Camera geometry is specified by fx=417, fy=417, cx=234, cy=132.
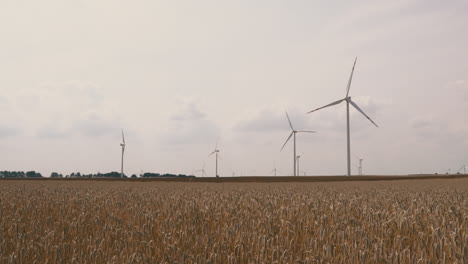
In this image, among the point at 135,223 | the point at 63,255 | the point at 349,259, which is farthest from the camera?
the point at 135,223

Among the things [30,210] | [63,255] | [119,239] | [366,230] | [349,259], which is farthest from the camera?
[30,210]

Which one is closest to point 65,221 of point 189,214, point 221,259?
point 189,214

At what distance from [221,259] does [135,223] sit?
4.75 m

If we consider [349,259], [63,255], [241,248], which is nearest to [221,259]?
[241,248]

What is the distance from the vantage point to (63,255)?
20.5ft

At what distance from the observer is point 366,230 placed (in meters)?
8.31

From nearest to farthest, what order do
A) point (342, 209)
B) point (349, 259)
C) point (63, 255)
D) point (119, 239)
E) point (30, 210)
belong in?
point (349, 259)
point (63, 255)
point (119, 239)
point (342, 209)
point (30, 210)

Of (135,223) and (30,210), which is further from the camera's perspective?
(30,210)

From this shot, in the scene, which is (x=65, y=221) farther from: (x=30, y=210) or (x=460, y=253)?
(x=460, y=253)

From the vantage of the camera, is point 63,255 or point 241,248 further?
point 63,255

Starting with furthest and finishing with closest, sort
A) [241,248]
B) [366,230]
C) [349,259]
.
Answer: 1. [366,230]
2. [241,248]
3. [349,259]

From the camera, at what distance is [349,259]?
17.9 ft

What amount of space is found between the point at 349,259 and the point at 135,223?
6.04 metres

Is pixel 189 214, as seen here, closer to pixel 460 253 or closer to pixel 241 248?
pixel 241 248
